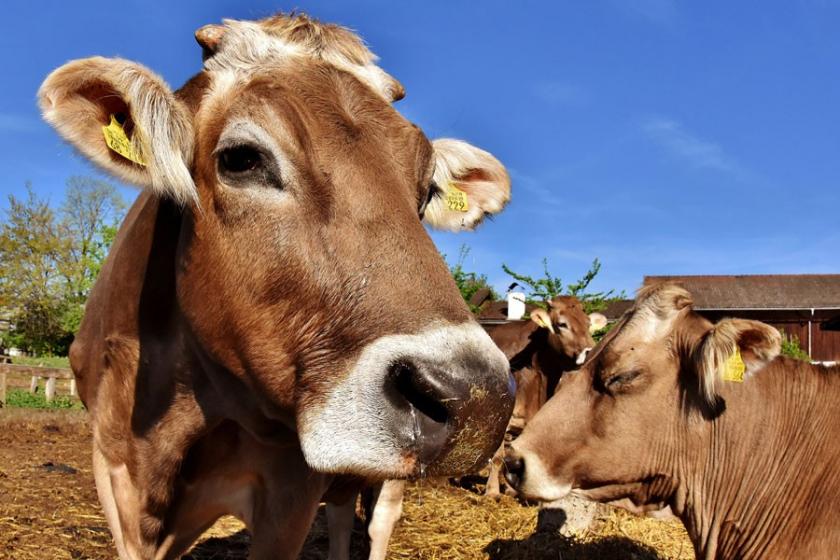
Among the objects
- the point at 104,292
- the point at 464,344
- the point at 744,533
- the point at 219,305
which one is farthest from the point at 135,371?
the point at 744,533

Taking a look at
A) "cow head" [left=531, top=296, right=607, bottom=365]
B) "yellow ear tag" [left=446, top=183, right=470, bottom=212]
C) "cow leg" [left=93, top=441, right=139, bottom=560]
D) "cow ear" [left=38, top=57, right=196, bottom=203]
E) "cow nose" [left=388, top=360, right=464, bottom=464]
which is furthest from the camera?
"cow head" [left=531, top=296, right=607, bottom=365]

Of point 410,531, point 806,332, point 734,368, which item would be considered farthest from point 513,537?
point 806,332

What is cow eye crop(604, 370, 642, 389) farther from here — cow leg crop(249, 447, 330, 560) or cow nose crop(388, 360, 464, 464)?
cow nose crop(388, 360, 464, 464)

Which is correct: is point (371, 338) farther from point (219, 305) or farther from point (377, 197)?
point (219, 305)

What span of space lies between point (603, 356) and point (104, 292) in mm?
2940

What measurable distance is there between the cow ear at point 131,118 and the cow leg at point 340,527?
3226mm

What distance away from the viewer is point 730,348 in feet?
13.4

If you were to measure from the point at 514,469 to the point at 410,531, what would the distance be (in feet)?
10.3

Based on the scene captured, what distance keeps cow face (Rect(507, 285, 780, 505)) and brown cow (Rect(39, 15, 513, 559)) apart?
4.97 feet

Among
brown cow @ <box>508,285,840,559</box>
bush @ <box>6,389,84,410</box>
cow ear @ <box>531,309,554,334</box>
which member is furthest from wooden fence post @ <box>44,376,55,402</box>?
brown cow @ <box>508,285,840,559</box>

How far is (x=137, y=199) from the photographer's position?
4016 millimetres

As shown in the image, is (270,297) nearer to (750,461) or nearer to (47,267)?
(750,461)

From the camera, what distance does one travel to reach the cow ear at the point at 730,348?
4.09 metres

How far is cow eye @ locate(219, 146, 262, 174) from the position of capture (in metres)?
2.40
